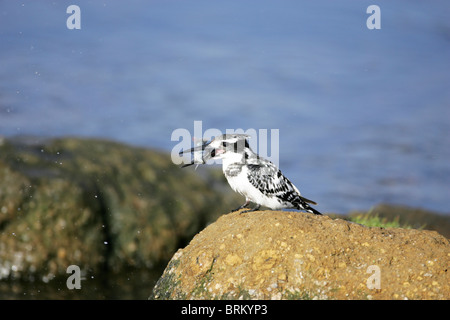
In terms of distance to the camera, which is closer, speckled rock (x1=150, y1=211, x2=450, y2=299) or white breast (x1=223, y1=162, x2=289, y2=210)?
speckled rock (x1=150, y1=211, x2=450, y2=299)

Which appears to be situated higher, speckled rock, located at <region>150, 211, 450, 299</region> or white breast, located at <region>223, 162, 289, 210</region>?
white breast, located at <region>223, 162, 289, 210</region>

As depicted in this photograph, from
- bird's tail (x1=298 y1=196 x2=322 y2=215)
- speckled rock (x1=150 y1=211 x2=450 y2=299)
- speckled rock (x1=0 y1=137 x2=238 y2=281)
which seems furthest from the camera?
speckled rock (x1=0 y1=137 x2=238 y2=281)

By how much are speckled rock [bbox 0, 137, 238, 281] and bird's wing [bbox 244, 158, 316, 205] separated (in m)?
3.25

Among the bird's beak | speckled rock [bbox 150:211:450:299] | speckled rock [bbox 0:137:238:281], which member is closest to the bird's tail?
speckled rock [bbox 150:211:450:299]

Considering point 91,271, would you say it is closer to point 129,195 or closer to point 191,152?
point 129,195

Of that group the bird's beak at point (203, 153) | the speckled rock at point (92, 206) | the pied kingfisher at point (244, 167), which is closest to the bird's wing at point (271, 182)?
the pied kingfisher at point (244, 167)

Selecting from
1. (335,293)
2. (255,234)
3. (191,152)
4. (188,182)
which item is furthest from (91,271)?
(335,293)

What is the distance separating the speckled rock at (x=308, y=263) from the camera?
4812 millimetres

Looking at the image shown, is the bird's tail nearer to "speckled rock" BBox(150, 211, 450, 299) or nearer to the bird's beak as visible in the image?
"speckled rock" BBox(150, 211, 450, 299)

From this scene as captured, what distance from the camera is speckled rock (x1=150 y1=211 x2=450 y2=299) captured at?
4812 millimetres

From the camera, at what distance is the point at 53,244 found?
8.43 metres

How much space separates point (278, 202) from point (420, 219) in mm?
5515

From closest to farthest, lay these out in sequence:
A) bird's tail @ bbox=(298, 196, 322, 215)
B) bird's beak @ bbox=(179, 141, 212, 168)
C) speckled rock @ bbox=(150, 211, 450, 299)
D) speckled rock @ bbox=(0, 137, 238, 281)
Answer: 1. speckled rock @ bbox=(150, 211, 450, 299)
2. bird's beak @ bbox=(179, 141, 212, 168)
3. bird's tail @ bbox=(298, 196, 322, 215)
4. speckled rock @ bbox=(0, 137, 238, 281)

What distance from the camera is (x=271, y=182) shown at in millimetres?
5938
